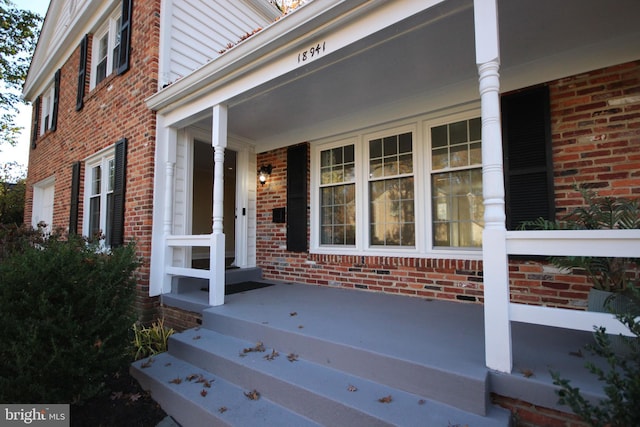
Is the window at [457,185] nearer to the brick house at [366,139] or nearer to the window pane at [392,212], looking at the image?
the brick house at [366,139]

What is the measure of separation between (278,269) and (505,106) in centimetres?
386

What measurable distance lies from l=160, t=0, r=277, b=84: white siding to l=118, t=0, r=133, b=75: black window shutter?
31.9 inches

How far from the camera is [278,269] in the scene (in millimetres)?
5250

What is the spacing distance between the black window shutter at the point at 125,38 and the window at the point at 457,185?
4.80 m

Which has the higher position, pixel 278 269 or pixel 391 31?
pixel 391 31

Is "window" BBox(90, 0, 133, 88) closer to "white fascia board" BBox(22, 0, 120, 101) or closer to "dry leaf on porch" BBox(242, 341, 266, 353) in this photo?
"white fascia board" BBox(22, 0, 120, 101)

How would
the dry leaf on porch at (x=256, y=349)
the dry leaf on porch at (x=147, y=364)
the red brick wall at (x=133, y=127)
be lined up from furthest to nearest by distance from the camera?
the red brick wall at (x=133, y=127)
the dry leaf on porch at (x=147, y=364)
the dry leaf on porch at (x=256, y=349)

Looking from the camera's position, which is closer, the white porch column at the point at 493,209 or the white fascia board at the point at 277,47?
the white porch column at the point at 493,209

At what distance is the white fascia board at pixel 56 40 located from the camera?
19.7 feet

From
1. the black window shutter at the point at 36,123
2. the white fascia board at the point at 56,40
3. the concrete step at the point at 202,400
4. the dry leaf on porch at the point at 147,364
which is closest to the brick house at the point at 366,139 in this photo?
the white fascia board at the point at 56,40

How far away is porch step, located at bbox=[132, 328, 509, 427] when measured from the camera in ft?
5.88

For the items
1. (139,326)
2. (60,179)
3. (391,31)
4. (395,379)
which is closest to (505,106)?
(391,31)

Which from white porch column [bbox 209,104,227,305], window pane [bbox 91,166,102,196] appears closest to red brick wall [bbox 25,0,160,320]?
window pane [bbox 91,166,102,196]

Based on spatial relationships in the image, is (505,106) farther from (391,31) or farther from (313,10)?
(313,10)
